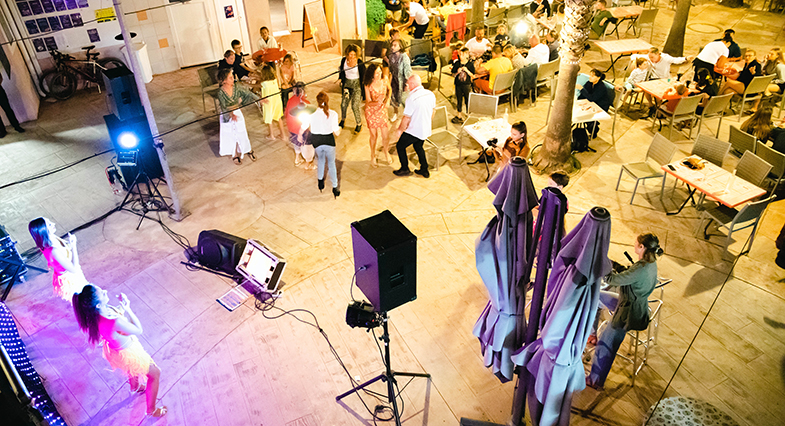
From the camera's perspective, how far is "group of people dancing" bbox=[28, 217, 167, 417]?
426cm

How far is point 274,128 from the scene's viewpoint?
31.1 feet

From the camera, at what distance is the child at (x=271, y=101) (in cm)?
874

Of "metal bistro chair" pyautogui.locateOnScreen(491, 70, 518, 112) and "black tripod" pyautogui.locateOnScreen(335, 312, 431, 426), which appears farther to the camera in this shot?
"metal bistro chair" pyautogui.locateOnScreen(491, 70, 518, 112)

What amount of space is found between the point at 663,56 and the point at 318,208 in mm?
6683

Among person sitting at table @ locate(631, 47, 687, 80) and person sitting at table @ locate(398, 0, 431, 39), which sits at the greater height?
person sitting at table @ locate(398, 0, 431, 39)

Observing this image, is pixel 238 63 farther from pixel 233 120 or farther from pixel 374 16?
pixel 374 16

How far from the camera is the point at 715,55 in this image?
9938 millimetres

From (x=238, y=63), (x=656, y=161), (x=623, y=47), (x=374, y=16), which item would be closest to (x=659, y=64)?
(x=623, y=47)

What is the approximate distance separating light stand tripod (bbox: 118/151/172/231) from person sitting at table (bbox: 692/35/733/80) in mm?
9453

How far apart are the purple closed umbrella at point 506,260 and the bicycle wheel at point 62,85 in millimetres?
10508

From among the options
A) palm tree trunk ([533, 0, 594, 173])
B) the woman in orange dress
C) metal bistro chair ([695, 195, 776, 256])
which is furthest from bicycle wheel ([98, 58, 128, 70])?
metal bistro chair ([695, 195, 776, 256])

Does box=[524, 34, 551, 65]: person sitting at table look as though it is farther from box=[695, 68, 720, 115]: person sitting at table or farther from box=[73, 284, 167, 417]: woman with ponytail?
box=[73, 284, 167, 417]: woman with ponytail

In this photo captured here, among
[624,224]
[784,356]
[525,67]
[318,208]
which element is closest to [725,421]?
[784,356]

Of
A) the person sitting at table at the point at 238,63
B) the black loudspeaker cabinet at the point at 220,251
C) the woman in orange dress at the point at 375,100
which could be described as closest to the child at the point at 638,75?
the woman in orange dress at the point at 375,100
